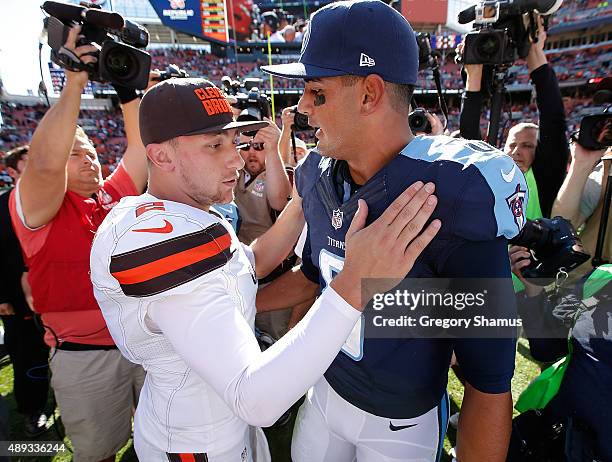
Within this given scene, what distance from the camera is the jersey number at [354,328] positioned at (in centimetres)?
135

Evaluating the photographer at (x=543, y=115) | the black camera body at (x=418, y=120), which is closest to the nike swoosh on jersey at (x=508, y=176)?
the photographer at (x=543, y=115)

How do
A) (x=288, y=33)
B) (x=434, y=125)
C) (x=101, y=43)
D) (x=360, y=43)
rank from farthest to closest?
1. (x=288, y=33)
2. (x=434, y=125)
3. (x=101, y=43)
4. (x=360, y=43)

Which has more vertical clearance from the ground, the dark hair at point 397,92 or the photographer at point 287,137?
the dark hair at point 397,92

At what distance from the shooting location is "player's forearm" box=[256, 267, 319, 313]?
5.97 ft

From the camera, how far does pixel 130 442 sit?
2791mm

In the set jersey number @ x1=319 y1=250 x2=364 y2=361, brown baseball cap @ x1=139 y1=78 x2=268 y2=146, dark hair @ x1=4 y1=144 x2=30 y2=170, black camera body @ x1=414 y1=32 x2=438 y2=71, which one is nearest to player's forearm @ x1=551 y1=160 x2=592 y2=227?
black camera body @ x1=414 y1=32 x2=438 y2=71

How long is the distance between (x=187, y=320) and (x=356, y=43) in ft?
3.14

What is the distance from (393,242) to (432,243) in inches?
8.5

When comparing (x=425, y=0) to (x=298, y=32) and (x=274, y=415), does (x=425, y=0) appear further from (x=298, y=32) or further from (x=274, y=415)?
(x=274, y=415)

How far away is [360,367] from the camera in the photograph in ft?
4.49

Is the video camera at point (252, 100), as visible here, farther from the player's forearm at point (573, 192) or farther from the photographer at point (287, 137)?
the player's forearm at point (573, 192)

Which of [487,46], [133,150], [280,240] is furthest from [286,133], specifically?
[280,240]

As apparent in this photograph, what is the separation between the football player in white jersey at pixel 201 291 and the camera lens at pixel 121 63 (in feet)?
3.18

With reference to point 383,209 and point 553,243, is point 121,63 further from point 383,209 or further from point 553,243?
point 553,243
